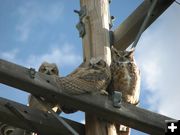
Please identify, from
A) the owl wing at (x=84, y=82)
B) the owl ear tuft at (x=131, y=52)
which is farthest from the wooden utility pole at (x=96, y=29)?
the owl wing at (x=84, y=82)

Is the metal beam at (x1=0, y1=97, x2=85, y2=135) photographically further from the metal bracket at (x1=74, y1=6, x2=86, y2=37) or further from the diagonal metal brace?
the metal bracket at (x1=74, y1=6, x2=86, y2=37)

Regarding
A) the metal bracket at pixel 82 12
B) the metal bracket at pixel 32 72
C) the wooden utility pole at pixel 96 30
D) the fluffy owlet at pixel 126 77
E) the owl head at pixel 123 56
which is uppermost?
the metal bracket at pixel 82 12

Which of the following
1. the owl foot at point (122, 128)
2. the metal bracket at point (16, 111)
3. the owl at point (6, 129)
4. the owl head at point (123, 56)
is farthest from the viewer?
the owl at point (6, 129)

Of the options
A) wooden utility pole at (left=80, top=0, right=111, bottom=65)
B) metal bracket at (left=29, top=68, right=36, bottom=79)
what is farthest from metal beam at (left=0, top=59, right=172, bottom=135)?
wooden utility pole at (left=80, top=0, right=111, bottom=65)

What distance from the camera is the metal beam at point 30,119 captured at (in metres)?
6.09

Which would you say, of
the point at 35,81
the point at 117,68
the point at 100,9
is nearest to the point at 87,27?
the point at 100,9

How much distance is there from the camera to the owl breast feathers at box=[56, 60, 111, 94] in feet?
20.0

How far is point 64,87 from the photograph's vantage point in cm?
606

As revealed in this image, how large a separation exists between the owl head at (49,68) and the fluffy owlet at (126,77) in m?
0.54

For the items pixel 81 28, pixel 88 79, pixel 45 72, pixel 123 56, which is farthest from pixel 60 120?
pixel 81 28

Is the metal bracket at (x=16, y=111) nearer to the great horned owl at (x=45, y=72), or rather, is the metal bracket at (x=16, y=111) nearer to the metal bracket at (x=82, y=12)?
the great horned owl at (x=45, y=72)

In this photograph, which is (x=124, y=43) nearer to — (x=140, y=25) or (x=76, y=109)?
(x=140, y=25)

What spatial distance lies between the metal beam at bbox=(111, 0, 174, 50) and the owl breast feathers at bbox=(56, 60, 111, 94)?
0.65 metres

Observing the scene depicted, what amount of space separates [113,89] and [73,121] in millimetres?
490
